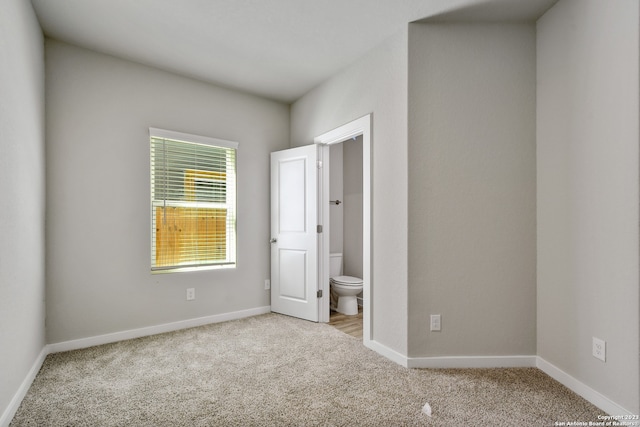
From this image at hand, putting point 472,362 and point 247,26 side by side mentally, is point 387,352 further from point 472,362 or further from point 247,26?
point 247,26

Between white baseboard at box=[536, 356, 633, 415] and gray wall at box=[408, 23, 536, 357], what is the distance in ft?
0.46

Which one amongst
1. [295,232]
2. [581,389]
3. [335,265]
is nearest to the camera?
[581,389]

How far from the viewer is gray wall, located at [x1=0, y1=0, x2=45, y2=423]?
5.74 ft

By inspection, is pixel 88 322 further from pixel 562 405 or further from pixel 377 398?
pixel 562 405

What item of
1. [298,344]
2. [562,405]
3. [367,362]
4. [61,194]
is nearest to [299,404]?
[367,362]

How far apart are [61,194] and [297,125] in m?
2.50

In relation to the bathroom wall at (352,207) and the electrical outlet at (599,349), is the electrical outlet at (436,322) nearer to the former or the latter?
the electrical outlet at (599,349)

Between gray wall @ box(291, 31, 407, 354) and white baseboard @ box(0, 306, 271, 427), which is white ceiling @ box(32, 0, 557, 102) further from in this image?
white baseboard @ box(0, 306, 271, 427)

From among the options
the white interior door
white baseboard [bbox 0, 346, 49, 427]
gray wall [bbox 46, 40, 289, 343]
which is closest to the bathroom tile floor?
the white interior door

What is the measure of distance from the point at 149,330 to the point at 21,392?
116 cm


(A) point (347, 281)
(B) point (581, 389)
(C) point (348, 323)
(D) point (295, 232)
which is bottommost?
(C) point (348, 323)

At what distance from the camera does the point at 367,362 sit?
2510mm

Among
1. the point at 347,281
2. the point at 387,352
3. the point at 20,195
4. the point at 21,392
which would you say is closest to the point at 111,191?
the point at 20,195

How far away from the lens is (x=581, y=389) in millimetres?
2006
